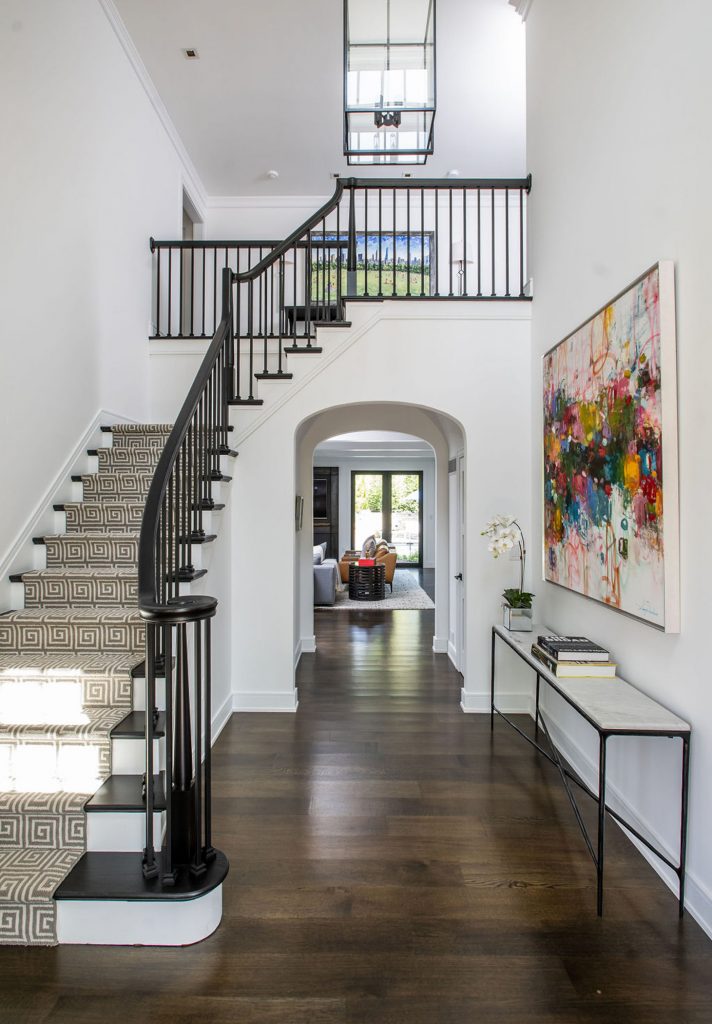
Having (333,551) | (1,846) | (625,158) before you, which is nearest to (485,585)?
(625,158)

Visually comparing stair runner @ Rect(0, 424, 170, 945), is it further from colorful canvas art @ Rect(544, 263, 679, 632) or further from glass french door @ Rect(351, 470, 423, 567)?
glass french door @ Rect(351, 470, 423, 567)

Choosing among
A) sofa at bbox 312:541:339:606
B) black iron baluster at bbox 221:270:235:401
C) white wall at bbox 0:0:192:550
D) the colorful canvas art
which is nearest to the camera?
the colorful canvas art

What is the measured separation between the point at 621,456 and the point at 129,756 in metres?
2.51

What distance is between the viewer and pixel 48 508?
12.2ft

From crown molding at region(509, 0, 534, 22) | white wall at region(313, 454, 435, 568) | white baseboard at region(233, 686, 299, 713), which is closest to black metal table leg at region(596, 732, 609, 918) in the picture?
white baseboard at region(233, 686, 299, 713)

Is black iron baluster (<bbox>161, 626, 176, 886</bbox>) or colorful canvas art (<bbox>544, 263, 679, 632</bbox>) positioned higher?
colorful canvas art (<bbox>544, 263, 679, 632</bbox>)

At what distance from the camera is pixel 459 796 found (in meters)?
3.00

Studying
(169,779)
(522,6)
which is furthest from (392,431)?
(169,779)

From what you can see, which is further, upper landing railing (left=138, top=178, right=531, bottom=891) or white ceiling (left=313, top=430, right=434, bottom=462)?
white ceiling (left=313, top=430, right=434, bottom=462)

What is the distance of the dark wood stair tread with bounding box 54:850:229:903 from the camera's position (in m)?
1.94

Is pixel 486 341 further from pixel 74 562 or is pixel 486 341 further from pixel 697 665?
pixel 74 562

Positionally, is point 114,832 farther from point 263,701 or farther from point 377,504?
point 377,504

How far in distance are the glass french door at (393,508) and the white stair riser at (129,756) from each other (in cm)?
1241

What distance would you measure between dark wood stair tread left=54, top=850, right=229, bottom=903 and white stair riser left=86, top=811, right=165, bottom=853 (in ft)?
0.11
